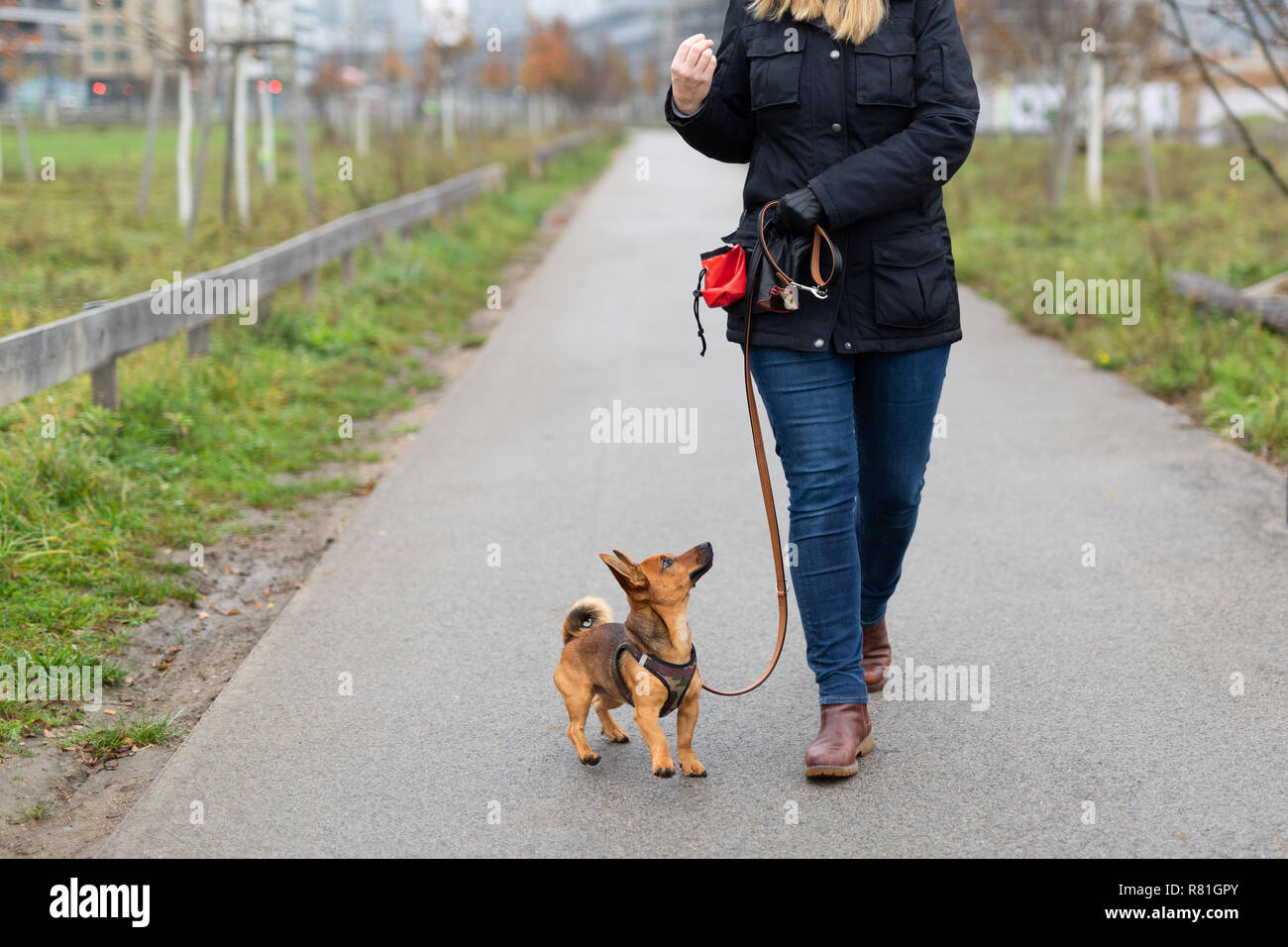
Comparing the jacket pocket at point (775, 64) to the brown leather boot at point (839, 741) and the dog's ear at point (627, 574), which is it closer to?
the dog's ear at point (627, 574)

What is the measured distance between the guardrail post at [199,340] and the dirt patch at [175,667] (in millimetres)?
1265

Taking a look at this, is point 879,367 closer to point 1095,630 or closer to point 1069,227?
point 1095,630

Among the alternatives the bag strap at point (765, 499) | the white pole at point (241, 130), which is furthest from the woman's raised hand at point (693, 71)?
the white pole at point (241, 130)

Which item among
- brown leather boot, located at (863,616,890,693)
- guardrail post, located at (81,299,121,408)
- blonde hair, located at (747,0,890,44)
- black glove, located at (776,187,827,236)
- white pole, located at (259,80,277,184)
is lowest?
brown leather boot, located at (863,616,890,693)

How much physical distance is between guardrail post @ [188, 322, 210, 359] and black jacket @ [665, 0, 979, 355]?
5.41 metres

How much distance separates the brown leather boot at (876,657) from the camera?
14.3 ft

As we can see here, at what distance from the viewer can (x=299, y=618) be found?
5.17 m

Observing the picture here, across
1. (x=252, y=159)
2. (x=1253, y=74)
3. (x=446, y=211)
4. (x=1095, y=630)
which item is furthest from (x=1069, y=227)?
(x=1253, y=74)

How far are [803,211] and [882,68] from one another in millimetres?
427

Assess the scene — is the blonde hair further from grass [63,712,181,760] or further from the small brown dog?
grass [63,712,181,760]

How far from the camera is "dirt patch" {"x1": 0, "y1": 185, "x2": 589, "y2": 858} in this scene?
3.64 metres

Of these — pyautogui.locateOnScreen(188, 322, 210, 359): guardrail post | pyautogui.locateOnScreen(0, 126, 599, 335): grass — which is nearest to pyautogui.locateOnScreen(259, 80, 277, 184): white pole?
pyautogui.locateOnScreen(0, 126, 599, 335): grass

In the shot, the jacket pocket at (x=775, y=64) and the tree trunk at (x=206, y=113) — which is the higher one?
the tree trunk at (x=206, y=113)

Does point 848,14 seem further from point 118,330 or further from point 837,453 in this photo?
point 118,330
